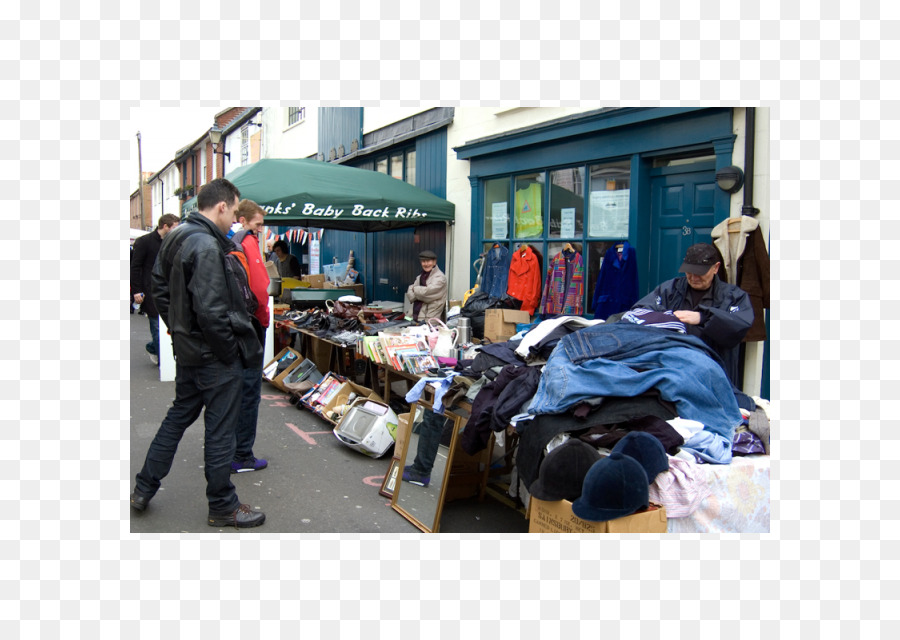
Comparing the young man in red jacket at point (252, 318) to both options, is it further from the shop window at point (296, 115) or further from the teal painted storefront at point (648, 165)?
the shop window at point (296, 115)

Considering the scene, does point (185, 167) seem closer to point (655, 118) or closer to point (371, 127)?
point (371, 127)

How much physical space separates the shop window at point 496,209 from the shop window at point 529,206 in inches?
9.6

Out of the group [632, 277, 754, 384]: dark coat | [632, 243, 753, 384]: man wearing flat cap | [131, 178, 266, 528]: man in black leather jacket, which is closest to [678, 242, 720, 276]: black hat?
[632, 243, 753, 384]: man wearing flat cap

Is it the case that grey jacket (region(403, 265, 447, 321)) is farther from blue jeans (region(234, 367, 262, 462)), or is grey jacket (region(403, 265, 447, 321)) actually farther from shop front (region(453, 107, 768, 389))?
blue jeans (region(234, 367, 262, 462))

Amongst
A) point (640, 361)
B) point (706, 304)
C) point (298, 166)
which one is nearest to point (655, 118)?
point (706, 304)

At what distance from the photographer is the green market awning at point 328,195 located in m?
7.75

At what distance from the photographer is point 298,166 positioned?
8562mm

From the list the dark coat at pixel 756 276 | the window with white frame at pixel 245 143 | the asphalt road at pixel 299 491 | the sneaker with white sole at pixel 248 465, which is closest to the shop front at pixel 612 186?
the dark coat at pixel 756 276

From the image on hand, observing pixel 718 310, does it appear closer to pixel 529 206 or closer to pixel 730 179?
pixel 730 179

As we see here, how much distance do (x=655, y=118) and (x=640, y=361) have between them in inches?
138

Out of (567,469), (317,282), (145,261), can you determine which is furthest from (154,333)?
(567,469)

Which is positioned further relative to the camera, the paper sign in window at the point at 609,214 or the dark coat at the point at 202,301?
the paper sign in window at the point at 609,214

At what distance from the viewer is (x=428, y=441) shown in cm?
437

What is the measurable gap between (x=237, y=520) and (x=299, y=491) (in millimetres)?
836
